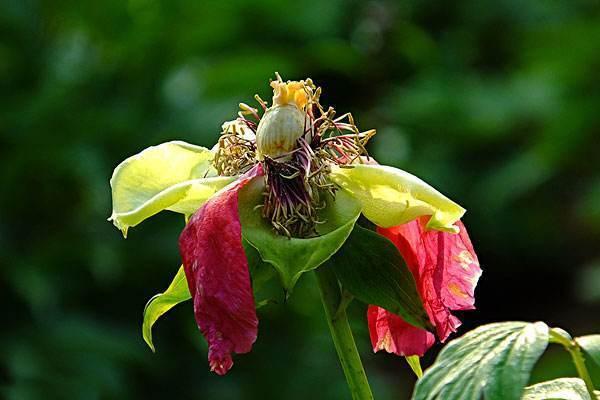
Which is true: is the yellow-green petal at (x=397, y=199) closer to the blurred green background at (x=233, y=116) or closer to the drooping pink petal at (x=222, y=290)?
the drooping pink petal at (x=222, y=290)

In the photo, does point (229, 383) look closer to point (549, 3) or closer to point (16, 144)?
point (16, 144)

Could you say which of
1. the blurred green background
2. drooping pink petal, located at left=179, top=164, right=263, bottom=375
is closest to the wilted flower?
drooping pink petal, located at left=179, top=164, right=263, bottom=375

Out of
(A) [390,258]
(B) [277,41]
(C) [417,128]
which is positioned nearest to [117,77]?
(B) [277,41]

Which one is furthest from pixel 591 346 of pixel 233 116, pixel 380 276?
pixel 233 116

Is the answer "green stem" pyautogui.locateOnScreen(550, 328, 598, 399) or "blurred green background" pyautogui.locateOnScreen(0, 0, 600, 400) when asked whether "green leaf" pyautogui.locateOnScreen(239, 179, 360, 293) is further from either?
"blurred green background" pyautogui.locateOnScreen(0, 0, 600, 400)

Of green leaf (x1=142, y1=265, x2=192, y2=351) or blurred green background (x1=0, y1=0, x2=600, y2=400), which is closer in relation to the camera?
green leaf (x1=142, y1=265, x2=192, y2=351)

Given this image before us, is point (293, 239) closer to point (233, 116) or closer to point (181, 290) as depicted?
point (181, 290)
